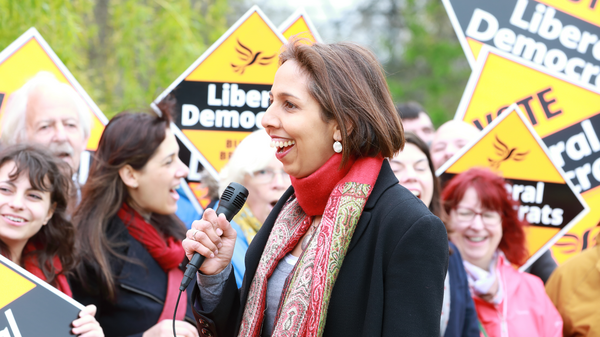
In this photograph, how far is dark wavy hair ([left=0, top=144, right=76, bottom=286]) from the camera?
108 inches

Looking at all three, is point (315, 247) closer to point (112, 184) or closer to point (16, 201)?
point (16, 201)

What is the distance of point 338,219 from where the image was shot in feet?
5.56

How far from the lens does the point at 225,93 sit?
4051mm

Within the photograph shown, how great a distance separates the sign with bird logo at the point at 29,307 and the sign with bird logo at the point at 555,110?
10.8ft

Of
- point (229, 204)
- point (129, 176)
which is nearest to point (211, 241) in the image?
point (229, 204)

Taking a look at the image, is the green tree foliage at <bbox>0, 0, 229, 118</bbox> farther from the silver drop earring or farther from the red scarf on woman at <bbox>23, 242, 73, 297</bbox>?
the silver drop earring

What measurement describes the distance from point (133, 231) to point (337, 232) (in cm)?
185

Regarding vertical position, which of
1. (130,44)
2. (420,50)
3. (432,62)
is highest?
(420,50)

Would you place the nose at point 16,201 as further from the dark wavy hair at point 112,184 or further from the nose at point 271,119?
the nose at point 271,119

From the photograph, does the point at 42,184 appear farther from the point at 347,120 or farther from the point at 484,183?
the point at 484,183

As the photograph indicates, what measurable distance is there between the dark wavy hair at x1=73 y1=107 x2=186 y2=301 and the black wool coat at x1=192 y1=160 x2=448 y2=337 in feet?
5.62

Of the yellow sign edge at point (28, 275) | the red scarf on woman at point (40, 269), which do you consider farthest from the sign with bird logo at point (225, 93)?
the yellow sign edge at point (28, 275)

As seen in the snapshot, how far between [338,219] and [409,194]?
228mm

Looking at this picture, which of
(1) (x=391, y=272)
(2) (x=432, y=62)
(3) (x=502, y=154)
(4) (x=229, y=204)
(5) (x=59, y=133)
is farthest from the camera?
(2) (x=432, y=62)
